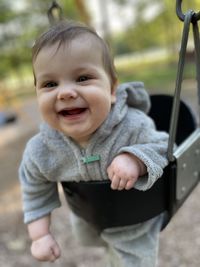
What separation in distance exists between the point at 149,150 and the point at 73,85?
17 centimetres

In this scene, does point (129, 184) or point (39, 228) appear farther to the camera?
point (39, 228)

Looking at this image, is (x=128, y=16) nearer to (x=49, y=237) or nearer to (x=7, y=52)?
(x=7, y=52)

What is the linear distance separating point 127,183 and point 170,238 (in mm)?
961

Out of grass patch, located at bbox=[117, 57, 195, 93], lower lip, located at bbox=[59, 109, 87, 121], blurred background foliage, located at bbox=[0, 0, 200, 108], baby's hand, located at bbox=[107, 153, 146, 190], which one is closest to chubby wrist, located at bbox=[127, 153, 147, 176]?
baby's hand, located at bbox=[107, 153, 146, 190]

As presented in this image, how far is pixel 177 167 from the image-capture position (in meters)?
0.76

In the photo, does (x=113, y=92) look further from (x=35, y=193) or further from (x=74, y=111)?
(x=35, y=193)

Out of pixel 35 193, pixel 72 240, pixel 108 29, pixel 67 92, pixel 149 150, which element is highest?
pixel 67 92

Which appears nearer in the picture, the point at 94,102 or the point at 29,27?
the point at 94,102

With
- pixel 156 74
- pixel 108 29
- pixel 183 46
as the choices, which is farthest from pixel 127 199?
pixel 156 74

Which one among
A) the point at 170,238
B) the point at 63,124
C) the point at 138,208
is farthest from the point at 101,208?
the point at 170,238

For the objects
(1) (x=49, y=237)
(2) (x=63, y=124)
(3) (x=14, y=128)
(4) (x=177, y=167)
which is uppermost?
(2) (x=63, y=124)

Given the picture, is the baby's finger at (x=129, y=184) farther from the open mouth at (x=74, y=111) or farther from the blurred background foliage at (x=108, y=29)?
the blurred background foliage at (x=108, y=29)

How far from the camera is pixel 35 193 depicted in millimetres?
847

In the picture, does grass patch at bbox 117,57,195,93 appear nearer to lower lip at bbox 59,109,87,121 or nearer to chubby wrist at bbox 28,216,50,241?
chubby wrist at bbox 28,216,50,241
